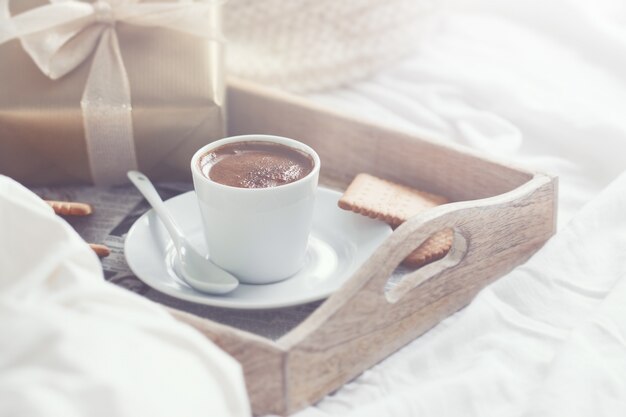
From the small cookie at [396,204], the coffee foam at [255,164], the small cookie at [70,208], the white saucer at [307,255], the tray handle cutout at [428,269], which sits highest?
the coffee foam at [255,164]

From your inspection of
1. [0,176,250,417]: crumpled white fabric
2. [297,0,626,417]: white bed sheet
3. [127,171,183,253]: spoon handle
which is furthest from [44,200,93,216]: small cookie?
[297,0,626,417]: white bed sheet

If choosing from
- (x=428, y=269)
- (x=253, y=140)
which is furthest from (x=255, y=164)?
(x=428, y=269)

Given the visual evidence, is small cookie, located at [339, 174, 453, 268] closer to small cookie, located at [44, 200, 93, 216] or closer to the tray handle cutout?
the tray handle cutout

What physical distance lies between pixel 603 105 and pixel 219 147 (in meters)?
0.43

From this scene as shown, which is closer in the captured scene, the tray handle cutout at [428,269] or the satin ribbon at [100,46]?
the tray handle cutout at [428,269]

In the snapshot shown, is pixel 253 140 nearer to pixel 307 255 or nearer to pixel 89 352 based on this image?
pixel 307 255

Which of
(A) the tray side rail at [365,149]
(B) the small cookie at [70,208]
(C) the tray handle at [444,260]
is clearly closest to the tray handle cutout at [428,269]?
(C) the tray handle at [444,260]

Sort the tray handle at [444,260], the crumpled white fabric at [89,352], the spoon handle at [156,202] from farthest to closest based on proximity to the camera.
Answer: the spoon handle at [156,202] < the tray handle at [444,260] < the crumpled white fabric at [89,352]

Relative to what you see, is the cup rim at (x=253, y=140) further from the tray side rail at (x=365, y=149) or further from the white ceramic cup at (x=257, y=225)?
the tray side rail at (x=365, y=149)

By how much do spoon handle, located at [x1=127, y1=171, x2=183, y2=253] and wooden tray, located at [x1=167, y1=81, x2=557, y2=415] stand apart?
121mm

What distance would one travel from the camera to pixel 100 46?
2.12 ft

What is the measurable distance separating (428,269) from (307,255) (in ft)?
0.31

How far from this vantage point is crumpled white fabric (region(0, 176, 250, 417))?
1.13ft

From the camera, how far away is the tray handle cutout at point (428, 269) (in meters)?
0.49
